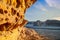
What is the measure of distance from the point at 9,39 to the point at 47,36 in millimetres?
10825

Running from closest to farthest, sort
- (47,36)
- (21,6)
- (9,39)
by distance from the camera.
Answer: (9,39) < (21,6) < (47,36)

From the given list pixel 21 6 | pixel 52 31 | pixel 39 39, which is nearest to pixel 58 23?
pixel 52 31

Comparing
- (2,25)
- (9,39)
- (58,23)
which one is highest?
(2,25)

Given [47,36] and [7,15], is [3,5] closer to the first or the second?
[7,15]

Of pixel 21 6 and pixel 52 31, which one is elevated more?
pixel 21 6

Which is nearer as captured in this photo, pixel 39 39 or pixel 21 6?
pixel 21 6

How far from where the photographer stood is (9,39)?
127 inches

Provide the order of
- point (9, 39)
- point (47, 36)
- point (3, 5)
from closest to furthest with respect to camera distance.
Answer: point (3, 5) < point (9, 39) < point (47, 36)

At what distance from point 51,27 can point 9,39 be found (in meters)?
12.2

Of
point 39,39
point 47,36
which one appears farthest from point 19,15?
point 47,36

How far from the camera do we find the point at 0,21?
2811mm

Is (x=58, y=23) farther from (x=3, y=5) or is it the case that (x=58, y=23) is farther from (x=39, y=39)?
(x=3, y=5)

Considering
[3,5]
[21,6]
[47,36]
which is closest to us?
[3,5]

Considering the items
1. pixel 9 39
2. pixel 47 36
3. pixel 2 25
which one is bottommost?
pixel 47 36
